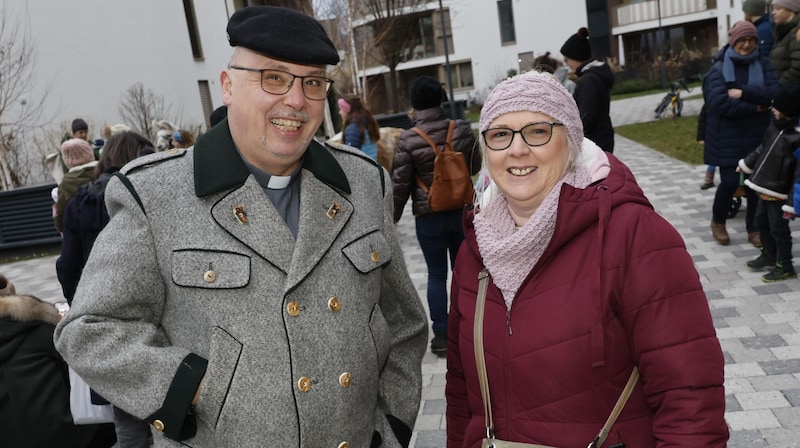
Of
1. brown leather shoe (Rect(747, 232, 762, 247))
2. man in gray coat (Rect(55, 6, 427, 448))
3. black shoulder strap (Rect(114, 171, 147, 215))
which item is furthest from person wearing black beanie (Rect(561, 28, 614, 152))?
black shoulder strap (Rect(114, 171, 147, 215))

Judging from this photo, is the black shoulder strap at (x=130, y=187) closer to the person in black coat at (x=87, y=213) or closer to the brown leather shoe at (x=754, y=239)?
the person in black coat at (x=87, y=213)

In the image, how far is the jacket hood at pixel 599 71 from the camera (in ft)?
20.9

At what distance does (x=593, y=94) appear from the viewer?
627 centimetres

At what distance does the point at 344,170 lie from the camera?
225 centimetres

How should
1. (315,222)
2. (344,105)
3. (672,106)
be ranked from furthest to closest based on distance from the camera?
(672,106), (344,105), (315,222)

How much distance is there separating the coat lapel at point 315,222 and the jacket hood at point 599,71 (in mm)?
4826

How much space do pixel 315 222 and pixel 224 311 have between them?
0.36 m

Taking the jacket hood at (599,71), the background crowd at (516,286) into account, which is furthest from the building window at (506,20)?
the background crowd at (516,286)

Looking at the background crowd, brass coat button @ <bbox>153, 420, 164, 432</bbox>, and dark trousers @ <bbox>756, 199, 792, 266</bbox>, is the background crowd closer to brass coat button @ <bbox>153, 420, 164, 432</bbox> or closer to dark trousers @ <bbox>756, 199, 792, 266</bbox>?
brass coat button @ <bbox>153, 420, 164, 432</bbox>

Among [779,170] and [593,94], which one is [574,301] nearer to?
[779,170]

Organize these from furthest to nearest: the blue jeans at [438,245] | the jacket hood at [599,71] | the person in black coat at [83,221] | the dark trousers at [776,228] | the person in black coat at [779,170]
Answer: the jacket hood at [599,71] → the dark trousers at [776,228] → the person in black coat at [779,170] → the blue jeans at [438,245] → the person in black coat at [83,221]

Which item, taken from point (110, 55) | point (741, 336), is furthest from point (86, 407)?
point (110, 55)

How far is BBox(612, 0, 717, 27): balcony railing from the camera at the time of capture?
128 feet

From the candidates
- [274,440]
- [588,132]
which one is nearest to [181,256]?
[274,440]
